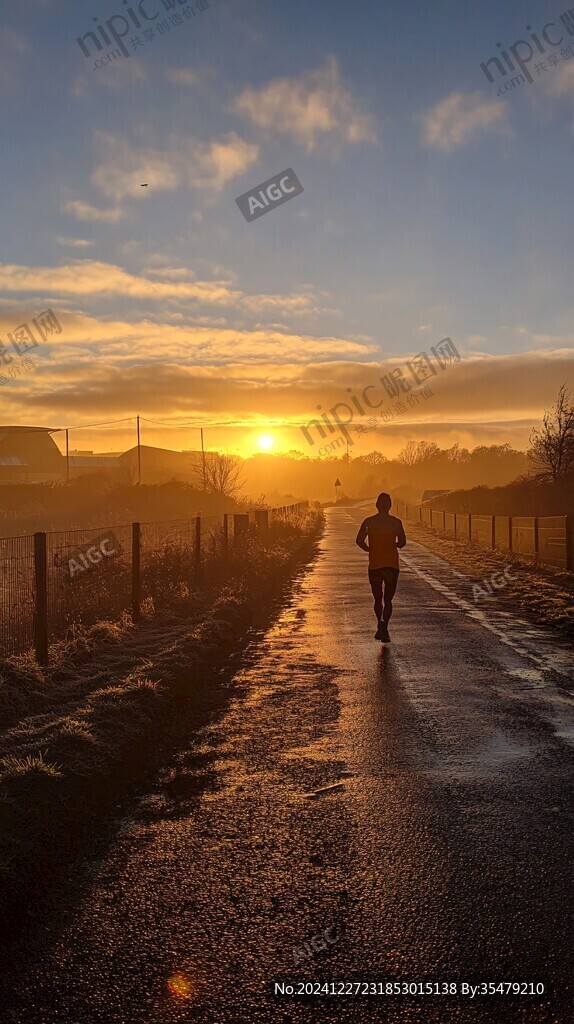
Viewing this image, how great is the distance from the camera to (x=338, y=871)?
4.32 meters

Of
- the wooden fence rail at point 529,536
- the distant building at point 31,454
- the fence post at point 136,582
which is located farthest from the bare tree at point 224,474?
the fence post at point 136,582

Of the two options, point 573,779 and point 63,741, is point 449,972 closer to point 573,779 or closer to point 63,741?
point 573,779

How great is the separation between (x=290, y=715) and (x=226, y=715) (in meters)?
0.59

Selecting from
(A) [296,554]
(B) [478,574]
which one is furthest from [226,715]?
(A) [296,554]

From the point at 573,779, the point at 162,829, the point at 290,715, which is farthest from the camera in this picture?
the point at 290,715

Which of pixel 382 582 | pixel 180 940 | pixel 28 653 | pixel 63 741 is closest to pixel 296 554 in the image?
pixel 382 582

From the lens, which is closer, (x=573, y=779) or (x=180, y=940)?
(x=180, y=940)

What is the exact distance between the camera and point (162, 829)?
16.5ft

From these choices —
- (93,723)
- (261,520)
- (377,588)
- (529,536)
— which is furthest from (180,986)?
(261,520)

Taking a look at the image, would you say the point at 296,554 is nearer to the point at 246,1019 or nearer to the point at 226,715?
the point at 226,715

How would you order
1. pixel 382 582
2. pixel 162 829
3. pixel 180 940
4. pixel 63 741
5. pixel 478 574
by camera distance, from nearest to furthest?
pixel 180 940 → pixel 162 829 → pixel 63 741 → pixel 382 582 → pixel 478 574

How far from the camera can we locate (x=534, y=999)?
124 inches

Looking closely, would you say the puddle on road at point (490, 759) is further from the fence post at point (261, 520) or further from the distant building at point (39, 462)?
the distant building at point (39, 462)

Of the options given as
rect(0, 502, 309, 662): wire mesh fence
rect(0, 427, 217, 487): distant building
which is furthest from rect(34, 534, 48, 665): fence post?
rect(0, 427, 217, 487): distant building
